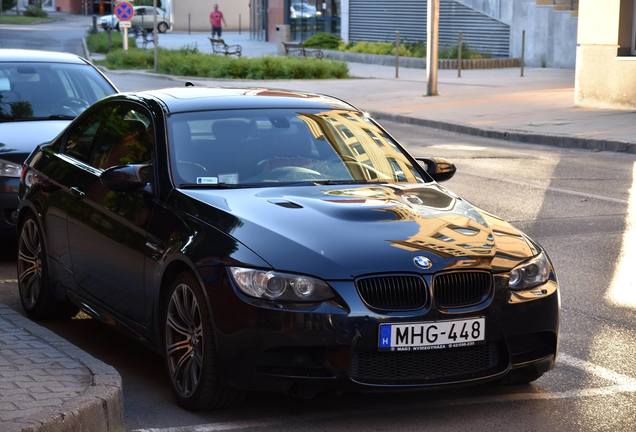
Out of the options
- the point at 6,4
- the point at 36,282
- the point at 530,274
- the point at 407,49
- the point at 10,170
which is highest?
the point at 530,274

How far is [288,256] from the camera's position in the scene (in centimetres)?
563

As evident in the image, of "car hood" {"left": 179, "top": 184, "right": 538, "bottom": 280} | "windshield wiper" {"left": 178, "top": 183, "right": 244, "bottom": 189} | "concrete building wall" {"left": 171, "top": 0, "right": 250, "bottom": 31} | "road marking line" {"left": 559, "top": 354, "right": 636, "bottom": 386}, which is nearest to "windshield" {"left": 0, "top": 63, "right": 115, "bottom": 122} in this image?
"windshield wiper" {"left": 178, "top": 183, "right": 244, "bottom": 189}

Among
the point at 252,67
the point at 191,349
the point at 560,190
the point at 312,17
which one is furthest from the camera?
the point at 312,17

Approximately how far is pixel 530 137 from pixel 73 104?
10821 millimetres

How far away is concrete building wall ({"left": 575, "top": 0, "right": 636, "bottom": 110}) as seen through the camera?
78.6 feet

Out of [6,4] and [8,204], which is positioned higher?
[8,204]

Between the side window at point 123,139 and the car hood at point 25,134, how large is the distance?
7.74 ft

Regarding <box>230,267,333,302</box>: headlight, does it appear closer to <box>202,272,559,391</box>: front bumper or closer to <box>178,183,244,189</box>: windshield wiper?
<box>202,272,559,391</box>: front bumper

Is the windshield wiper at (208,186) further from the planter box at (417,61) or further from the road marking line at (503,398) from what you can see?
the planter box at (417,61)

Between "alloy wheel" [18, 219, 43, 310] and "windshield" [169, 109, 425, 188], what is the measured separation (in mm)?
1568

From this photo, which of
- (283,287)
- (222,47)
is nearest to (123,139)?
(283,287)

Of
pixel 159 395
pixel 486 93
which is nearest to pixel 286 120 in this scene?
pixel 159 395

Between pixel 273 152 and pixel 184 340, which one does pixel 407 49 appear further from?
pixel 184 340

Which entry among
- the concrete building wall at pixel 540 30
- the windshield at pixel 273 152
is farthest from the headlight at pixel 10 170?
the concrete building wall at pixel 540 30
